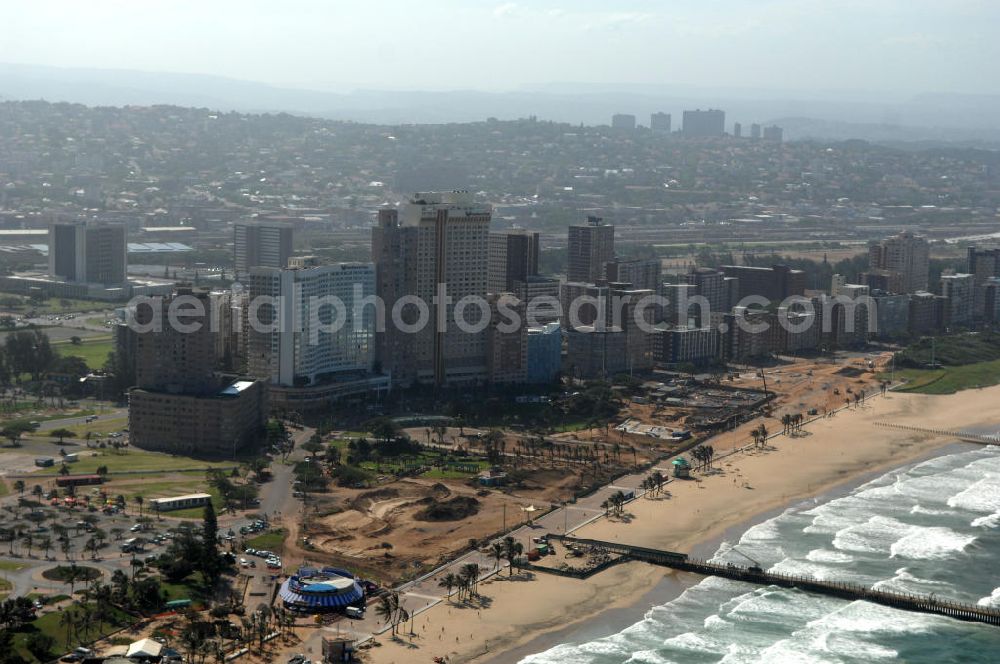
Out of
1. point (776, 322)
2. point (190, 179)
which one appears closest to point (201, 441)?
point (776, 322)

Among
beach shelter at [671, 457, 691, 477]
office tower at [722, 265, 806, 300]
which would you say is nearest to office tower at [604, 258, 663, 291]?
office tower at [722, 265, 806, 300]

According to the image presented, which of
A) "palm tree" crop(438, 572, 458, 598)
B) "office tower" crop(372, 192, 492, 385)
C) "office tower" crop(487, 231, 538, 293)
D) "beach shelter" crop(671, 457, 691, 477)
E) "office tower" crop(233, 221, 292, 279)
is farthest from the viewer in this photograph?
"office tower" crop(233, 221, 292, 279)

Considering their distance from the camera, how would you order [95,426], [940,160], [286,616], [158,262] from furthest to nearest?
[940,160], [158,262], [95,426], [286,616]

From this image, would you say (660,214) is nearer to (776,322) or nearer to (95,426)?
(776,322)

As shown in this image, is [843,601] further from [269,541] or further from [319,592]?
[269,541]

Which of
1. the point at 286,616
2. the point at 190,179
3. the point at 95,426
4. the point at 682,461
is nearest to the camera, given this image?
the point at 286,616

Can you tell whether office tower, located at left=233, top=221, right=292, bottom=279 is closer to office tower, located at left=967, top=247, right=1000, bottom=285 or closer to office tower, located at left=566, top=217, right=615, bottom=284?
office tower, located at left=566, top=217, right=615, bottom=284

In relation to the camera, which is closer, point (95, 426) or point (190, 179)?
point (95, 426)

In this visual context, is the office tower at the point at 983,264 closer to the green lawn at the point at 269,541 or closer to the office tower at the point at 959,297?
the office tower at the point at 959,297
